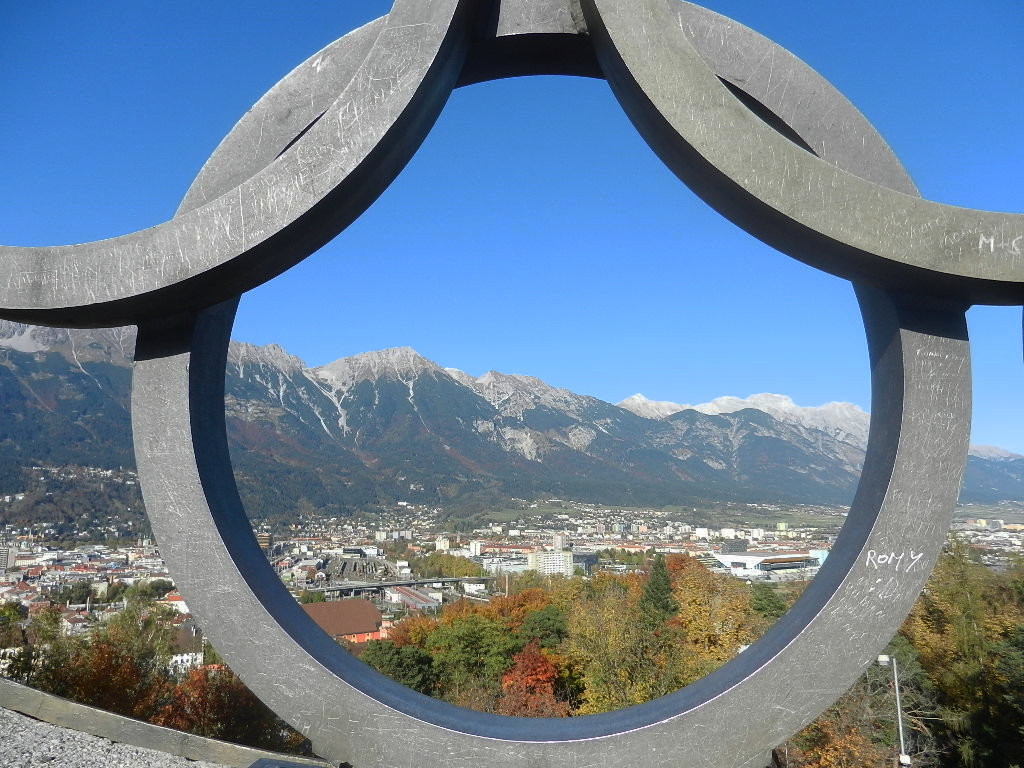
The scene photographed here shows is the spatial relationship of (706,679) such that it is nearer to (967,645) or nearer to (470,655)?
(967,645)

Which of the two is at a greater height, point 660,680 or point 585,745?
point 585,745

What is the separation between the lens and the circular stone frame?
4.39 metres

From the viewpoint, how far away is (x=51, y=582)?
70.3 meters

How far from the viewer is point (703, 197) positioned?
5.04 m

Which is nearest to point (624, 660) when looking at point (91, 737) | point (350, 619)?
point (91, 737)

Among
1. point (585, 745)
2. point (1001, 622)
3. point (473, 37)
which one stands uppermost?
point (473, 37)

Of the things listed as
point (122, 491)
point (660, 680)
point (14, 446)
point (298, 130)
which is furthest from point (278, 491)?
point (298, 130)

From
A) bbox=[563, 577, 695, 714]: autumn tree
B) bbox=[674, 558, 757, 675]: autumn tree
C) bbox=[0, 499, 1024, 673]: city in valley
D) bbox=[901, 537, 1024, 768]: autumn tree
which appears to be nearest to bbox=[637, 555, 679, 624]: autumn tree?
bbox=[674, 558, 757, 675]: autumn tree

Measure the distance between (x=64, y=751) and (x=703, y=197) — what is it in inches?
272

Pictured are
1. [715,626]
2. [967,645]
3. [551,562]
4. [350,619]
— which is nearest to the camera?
[967,645]

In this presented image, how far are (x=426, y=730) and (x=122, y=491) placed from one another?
156968mm

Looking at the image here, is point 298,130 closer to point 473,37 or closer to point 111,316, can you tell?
point 473,37

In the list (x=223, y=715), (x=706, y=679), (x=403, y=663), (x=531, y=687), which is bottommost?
(x=531, y=687)

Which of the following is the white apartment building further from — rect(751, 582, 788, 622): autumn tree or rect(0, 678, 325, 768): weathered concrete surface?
rect(0, 678, 325, 768): weathered concrete surface
